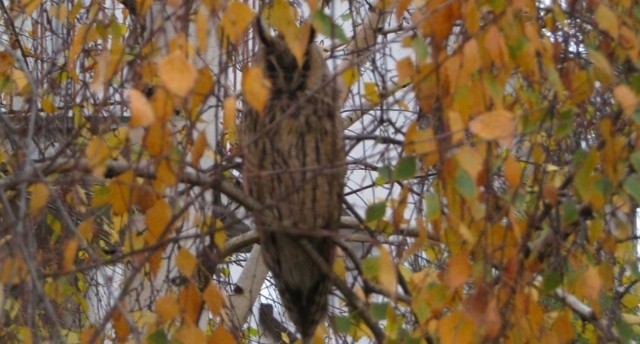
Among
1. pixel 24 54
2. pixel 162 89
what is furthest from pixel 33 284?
pixel 24 54

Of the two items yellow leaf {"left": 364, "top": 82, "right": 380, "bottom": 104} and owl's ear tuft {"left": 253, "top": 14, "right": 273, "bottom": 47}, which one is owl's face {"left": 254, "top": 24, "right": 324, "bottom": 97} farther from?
yellow leaf {"left": 364, "top": 82, "right": 380, "bottom": 104}

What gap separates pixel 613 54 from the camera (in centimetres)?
171

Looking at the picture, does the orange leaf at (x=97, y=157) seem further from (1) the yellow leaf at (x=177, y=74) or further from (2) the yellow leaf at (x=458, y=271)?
(2) the yellow leaf at (x=458, y=271)

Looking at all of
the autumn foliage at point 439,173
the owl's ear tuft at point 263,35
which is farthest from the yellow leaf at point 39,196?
the owl's ear tuft at point 263,35

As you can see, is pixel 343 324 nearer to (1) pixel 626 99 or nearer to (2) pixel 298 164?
(2) pixel 298 164

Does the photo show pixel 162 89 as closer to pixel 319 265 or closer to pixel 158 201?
pixel 158 201

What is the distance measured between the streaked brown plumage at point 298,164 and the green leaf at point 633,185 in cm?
57

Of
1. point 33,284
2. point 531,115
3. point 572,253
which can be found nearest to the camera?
point 33,284

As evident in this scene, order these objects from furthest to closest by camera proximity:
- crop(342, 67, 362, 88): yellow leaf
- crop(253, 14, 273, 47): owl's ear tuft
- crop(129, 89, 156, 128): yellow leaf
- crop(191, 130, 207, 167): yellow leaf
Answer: crop(342, 67, 362, 88): yellow leaf → crop(253, 14, 273, 47): owl's ear tuft → crop(191, 130, 207, 167): yellow leaf → crop(129, 89, 156, 128): yellow leaf

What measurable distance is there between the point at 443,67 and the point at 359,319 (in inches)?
24.1

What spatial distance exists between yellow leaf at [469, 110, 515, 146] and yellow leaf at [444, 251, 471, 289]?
268 mm

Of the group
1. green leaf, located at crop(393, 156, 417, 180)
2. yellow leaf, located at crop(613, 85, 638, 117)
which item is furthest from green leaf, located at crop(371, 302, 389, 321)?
yellow leaf, located at crop(613, 85, 638, 117)

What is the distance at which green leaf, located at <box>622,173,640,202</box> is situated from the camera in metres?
1.44

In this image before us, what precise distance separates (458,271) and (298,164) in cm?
61
